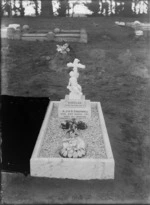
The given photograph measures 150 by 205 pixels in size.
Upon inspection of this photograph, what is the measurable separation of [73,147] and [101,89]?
7.66 m

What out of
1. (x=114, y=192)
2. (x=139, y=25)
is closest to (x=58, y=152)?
(x=114, y=192)

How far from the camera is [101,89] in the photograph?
48.7 ft

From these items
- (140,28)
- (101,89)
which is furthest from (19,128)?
(140,28)

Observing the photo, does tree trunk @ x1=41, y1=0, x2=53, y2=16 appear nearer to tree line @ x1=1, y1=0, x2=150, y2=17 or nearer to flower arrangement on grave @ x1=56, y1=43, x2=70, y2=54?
tree line @ x1=1, y1=0, x2=150, y2=17

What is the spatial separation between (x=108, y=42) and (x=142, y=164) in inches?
544

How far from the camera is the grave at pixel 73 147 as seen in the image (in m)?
7.19

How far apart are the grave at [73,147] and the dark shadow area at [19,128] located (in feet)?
1.09

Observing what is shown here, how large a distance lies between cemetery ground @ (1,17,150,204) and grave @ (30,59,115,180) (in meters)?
0.24

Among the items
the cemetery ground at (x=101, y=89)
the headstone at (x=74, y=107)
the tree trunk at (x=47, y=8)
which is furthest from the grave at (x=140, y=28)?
the headstone at (x=74, y=107)

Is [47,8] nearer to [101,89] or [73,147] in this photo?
[101,89]

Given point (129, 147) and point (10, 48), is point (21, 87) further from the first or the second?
point (129, 147)

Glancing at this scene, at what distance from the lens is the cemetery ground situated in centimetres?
678

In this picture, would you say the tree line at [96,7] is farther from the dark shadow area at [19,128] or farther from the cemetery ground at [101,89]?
the dark shadow area at [19,128]

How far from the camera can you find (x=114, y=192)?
6.79 metres
